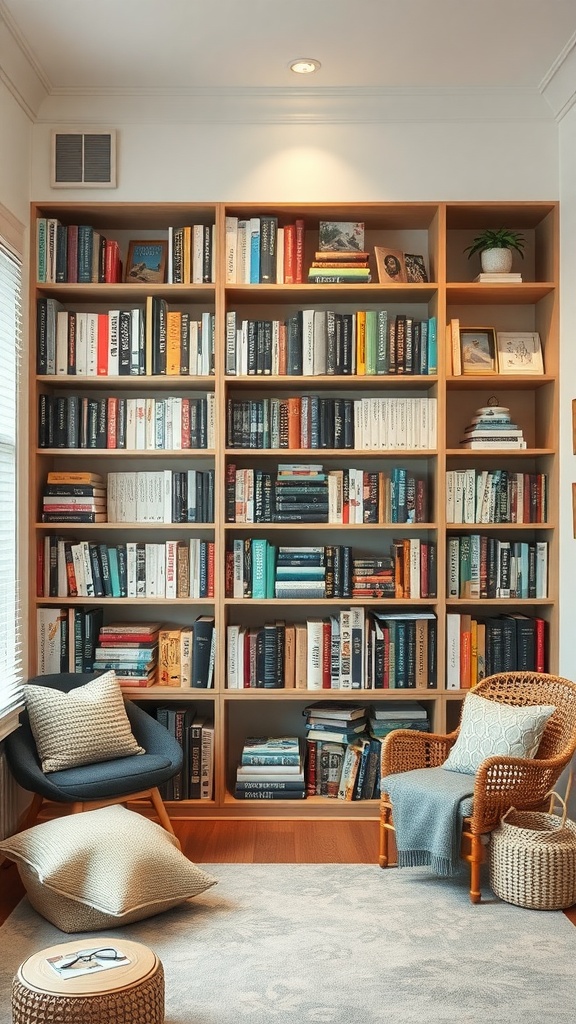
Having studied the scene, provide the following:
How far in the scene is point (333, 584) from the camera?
13.3 ft

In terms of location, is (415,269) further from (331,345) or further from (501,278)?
(331,345)

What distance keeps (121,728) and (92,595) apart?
713 mm

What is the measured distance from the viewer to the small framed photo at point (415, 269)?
4.10 m

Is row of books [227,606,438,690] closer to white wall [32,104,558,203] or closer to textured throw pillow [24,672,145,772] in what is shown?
textured throw pillow [24,672,145,772]

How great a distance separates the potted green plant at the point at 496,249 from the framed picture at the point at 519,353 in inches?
11.6

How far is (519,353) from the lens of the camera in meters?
4.09

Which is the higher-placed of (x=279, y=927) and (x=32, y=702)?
(x=32, y=702)

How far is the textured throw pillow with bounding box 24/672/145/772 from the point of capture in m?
3.39

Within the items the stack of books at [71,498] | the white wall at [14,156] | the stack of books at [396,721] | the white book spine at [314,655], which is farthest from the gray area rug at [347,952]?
the white wall at [14,156]

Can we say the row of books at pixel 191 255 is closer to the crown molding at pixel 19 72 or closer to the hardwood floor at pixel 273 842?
the crown molding at pixel 19 72

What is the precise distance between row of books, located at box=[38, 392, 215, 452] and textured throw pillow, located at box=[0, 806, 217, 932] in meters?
1.64

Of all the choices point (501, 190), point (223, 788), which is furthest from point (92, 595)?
point (501, 190)

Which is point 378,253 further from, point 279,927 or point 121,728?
point 279,927

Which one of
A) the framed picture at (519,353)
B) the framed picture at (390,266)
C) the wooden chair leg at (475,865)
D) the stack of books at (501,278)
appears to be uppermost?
the framed picture at (390,266)
